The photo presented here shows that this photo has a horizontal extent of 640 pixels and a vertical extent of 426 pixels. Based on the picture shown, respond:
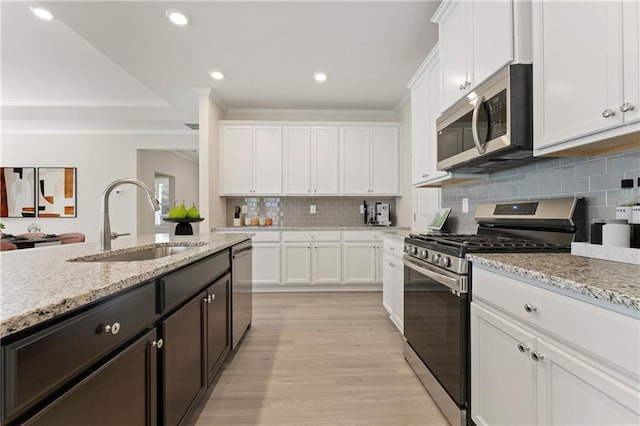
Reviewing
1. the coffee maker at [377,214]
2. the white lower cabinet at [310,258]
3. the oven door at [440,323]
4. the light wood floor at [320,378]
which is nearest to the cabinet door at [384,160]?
the coffee maker at [377,214]

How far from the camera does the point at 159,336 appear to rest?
1229 millimetres

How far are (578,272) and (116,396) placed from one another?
152 cm

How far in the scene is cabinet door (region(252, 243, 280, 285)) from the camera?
433 centimetres

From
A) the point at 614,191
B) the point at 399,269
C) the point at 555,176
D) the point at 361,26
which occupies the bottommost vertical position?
the point at 399,269

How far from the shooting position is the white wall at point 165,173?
6777 millimetres

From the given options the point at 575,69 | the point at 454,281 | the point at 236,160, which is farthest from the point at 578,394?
the point at 236,160

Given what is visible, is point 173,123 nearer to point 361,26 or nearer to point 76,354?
point 361,26

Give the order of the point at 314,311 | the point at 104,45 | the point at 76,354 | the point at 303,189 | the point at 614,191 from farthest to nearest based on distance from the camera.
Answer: the point at 303,189 < the point at 314,311 < the point at 104,45 < the point at 614,191 < the point at 76,354

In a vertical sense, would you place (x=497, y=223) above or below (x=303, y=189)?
below

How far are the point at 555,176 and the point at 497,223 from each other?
0.50 metres

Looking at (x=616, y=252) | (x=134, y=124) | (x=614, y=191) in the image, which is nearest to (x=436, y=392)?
(x=616, y=252)

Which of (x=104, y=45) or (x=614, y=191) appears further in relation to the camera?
(x=104, y=45)

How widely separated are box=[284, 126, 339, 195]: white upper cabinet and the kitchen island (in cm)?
296

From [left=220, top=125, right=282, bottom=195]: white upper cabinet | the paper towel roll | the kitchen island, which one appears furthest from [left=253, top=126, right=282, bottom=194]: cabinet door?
the paper towel roll
